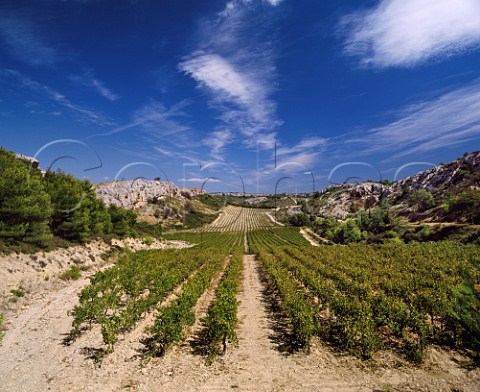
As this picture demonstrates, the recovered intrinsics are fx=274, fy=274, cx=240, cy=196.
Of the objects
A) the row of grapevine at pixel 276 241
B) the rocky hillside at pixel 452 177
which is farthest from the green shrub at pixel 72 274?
the rocky hillside at pixel 452 177

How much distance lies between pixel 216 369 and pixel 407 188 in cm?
15331

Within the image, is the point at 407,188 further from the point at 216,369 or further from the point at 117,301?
the point at 216,369

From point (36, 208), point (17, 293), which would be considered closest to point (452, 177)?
point (36, 208)

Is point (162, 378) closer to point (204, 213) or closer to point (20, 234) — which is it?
point (20, 234)

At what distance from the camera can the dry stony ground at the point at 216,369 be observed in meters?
9.35

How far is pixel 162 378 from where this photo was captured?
390 inches

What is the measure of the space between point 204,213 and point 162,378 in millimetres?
187439

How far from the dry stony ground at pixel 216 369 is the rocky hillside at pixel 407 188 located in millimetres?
89649

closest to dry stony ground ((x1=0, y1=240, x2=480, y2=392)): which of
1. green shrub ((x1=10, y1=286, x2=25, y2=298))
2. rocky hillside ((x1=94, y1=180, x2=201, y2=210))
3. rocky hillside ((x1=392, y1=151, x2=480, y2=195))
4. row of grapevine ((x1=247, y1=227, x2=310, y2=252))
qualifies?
green shrub ((x1=10, y1=286, x2=25, y2=298))

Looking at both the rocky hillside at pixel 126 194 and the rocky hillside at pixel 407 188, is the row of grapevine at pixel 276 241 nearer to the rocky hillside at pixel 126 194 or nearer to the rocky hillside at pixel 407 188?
the rocky hillside at pixel 407 188

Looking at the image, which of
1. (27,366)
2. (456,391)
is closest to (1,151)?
(27,366)

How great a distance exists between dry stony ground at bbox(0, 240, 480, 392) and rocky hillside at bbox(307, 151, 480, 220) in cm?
8965

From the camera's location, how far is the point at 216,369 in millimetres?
10555

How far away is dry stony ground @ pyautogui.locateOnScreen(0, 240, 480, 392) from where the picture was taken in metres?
9.35
